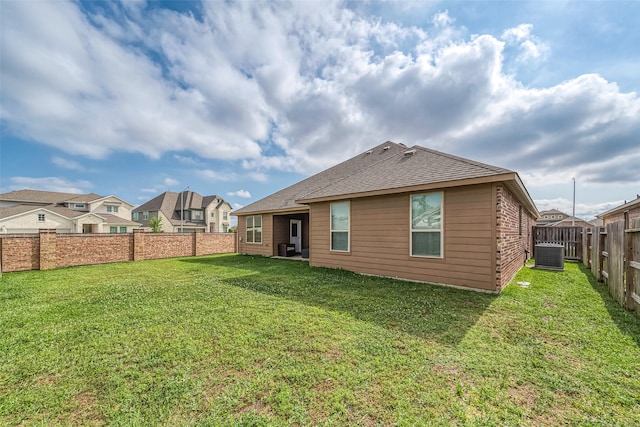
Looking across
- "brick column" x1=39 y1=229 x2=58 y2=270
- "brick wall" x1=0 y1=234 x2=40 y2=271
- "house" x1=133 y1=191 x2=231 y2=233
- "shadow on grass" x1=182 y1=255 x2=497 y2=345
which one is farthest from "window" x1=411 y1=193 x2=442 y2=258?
"house" x1=133 y1=191 x2=231 y2=233

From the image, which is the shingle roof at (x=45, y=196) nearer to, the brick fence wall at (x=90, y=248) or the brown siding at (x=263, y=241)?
the brick fence wall at (x=90, y=248)

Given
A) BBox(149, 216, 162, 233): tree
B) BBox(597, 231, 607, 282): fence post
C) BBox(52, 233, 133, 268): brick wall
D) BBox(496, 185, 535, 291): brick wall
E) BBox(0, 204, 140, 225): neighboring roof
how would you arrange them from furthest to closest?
BBox(149, 216, 162, 233): tree → BBox(0, 204, 140, 225): neighboring roof → BBox(52, 233, 133, 268): brick wall → BBox(597, 231, 607, 282): fence post → BBox(496, 185, 535, 291): brick wall

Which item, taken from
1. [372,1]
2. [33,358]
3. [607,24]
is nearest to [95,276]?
[33,358]

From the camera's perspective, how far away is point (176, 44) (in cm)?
827

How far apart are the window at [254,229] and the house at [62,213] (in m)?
23.8

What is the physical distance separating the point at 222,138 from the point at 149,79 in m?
5.35

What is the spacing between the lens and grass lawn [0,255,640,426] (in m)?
1.97

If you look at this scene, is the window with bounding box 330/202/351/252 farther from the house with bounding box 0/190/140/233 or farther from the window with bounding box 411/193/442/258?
the house with bounding box 0/190/140/233

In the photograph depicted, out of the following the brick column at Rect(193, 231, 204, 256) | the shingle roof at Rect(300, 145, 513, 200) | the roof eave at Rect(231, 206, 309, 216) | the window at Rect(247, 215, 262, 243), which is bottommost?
the brick column at Rect(193, 231, 204, 256)

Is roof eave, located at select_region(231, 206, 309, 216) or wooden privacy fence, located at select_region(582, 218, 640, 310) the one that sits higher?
roof eave, located at select_region(231, 206, 309, 216)

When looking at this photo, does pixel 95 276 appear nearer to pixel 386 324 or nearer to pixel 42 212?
pixel 386 324

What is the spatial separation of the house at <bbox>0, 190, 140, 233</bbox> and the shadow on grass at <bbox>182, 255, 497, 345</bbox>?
2947 cm

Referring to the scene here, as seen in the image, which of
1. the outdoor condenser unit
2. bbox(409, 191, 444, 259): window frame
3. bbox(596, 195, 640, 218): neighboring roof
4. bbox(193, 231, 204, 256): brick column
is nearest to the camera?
bbox(409, 191, 444, 259): window frame

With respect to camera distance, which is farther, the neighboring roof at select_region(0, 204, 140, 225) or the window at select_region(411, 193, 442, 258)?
the neighboring roof at select_region(0, 204, 140, 225)
